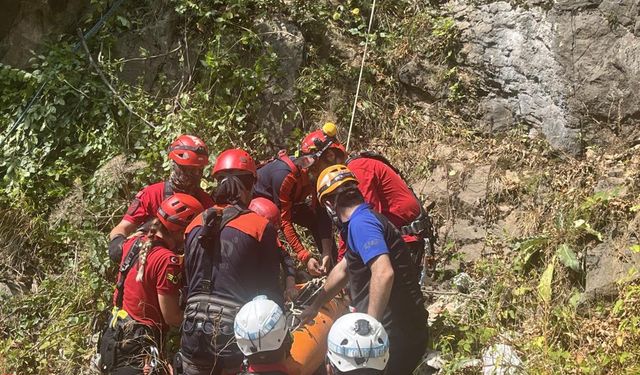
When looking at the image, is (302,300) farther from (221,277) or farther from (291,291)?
(221,277)

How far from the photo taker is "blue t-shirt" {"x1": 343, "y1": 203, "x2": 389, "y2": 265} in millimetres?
4117

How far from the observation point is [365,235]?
4.16 metres

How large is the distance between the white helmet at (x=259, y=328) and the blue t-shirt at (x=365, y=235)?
0.63m

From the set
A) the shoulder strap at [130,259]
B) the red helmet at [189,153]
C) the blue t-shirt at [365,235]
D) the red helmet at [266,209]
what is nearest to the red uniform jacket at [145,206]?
the red helmet at [189,153]

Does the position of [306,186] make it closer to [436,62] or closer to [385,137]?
[385,137]

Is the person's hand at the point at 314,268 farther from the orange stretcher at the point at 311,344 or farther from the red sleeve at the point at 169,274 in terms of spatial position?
the red sleeve at the point at 169,274

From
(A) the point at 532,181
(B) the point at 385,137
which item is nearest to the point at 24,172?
(B) the point at 385,137

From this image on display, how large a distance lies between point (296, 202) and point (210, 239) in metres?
1.78

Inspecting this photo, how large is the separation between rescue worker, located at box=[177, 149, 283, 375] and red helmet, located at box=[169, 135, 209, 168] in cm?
106

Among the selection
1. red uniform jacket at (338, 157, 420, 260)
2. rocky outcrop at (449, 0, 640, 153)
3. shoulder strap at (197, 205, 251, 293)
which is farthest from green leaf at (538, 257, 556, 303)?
shoulder strap at (197, 205, 251, 293)

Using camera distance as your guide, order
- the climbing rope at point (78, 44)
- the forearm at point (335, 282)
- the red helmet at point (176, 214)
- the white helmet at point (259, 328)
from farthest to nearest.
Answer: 1. the climbing rope at point (78, 44)
2. the red helmet at point (176, 214)
3. the forearm at point (335, 282)
4. the white helmet at point (259, 328)

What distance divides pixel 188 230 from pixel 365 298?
1.30 m

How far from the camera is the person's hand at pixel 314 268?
239 inches

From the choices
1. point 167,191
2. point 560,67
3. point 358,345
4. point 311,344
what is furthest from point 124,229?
point 560,67
